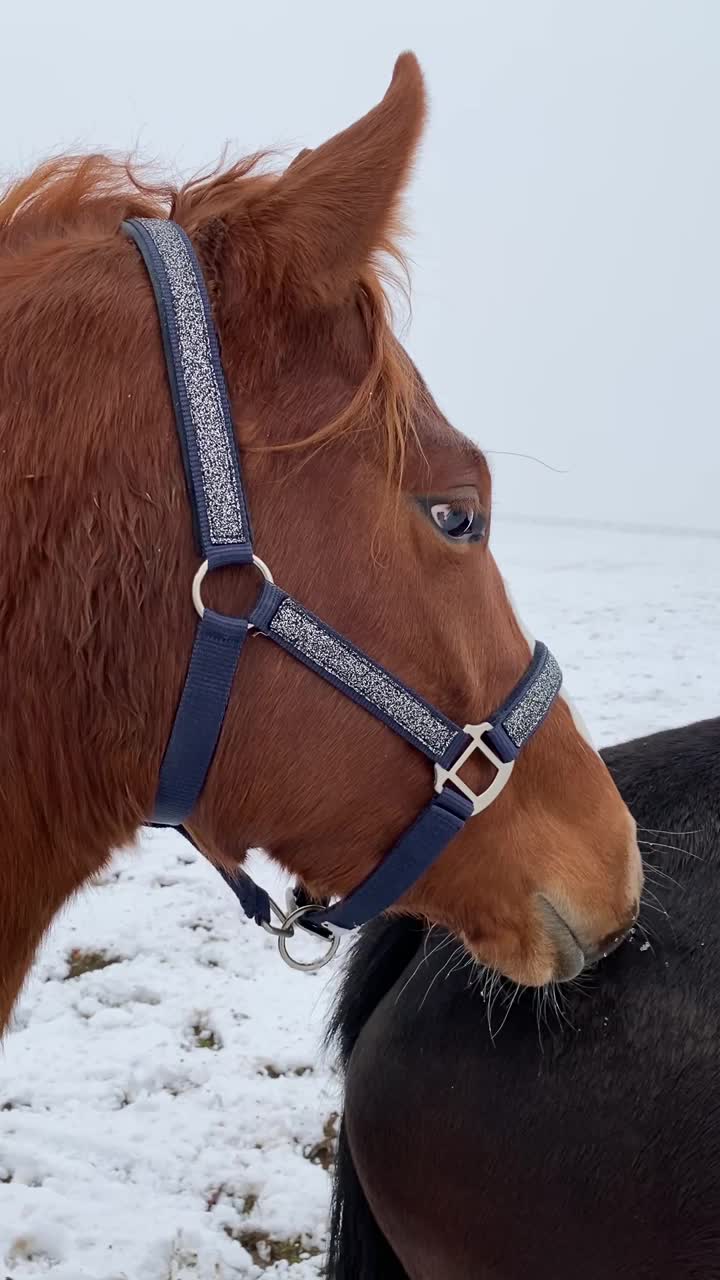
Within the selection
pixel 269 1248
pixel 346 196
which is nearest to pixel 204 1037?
pixel 269 1248

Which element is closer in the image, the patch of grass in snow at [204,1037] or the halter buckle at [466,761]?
the halter buckle at [466,761]

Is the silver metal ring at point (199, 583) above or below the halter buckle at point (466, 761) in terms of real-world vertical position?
above

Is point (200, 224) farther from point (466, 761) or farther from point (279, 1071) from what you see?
point (279, 1071)

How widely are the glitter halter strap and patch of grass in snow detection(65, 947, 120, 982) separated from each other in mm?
2804

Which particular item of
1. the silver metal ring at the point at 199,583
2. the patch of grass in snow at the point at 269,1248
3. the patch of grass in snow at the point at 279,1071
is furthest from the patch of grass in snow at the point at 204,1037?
the silver metal ring at the point at 199,583

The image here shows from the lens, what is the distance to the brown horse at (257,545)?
3.88 ft

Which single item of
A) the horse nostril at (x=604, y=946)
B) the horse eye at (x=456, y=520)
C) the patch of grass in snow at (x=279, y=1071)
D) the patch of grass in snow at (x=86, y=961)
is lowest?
the patch of grass in snow at (x=86, y=961)

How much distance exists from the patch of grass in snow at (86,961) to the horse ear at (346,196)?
3.39 meters

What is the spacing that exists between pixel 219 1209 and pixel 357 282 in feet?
9.22

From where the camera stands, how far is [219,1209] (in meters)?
2.78

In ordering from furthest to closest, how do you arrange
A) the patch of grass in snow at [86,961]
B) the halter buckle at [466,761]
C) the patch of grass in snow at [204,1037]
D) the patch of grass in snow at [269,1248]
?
the patch of grass in snow at [86,961] → the patch of grass in snow at [204,1037] → the patch of grass in snow at [269,1248] → the halter buckle at [466,761]

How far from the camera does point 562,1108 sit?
1.41 meters

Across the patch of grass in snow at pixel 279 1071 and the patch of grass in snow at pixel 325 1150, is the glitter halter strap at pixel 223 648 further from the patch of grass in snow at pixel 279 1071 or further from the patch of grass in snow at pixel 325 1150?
the patch of grass in snow at pixel 279 1071

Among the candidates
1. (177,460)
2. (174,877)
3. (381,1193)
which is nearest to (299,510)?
(177,460)
